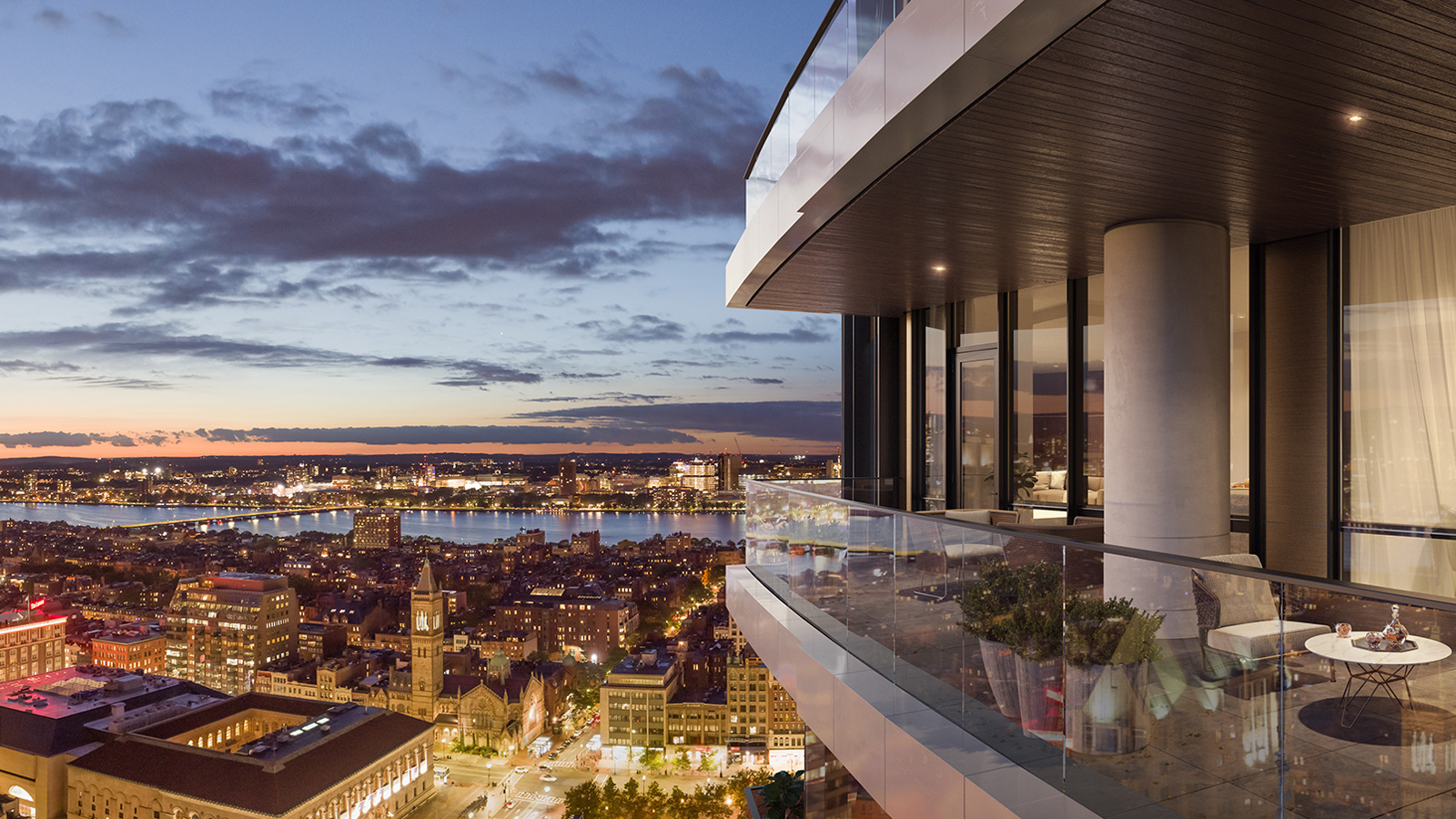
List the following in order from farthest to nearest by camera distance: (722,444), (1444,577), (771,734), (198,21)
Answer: (722,444)
(198,21)
(771,734)
(1444,577)

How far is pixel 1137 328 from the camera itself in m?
6.09

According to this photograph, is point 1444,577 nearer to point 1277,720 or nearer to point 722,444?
point 1277,720

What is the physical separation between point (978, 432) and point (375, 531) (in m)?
61.3

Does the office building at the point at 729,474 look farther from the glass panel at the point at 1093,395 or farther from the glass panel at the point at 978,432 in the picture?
the glass panel at the point at 1093,395

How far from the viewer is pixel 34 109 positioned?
46.8 metres

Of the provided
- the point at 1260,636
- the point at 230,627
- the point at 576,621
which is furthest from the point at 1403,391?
the point at 230,627

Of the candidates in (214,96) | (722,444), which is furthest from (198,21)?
(722,444)

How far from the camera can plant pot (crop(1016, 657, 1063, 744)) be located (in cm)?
385

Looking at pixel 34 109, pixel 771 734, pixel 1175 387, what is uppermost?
pixel 34 109

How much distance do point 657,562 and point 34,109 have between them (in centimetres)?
4725

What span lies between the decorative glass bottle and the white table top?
0.03m

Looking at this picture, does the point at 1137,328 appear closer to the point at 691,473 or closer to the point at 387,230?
the point at 691,473

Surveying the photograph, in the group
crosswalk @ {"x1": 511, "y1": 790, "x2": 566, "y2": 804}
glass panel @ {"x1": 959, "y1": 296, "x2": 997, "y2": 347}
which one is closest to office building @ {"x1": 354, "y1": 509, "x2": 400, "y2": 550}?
crosswalk @ {"x1": 511, "y1": 790, "x2": 566, "y2": 804}

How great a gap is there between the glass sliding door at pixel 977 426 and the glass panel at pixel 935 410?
1.45 feet
